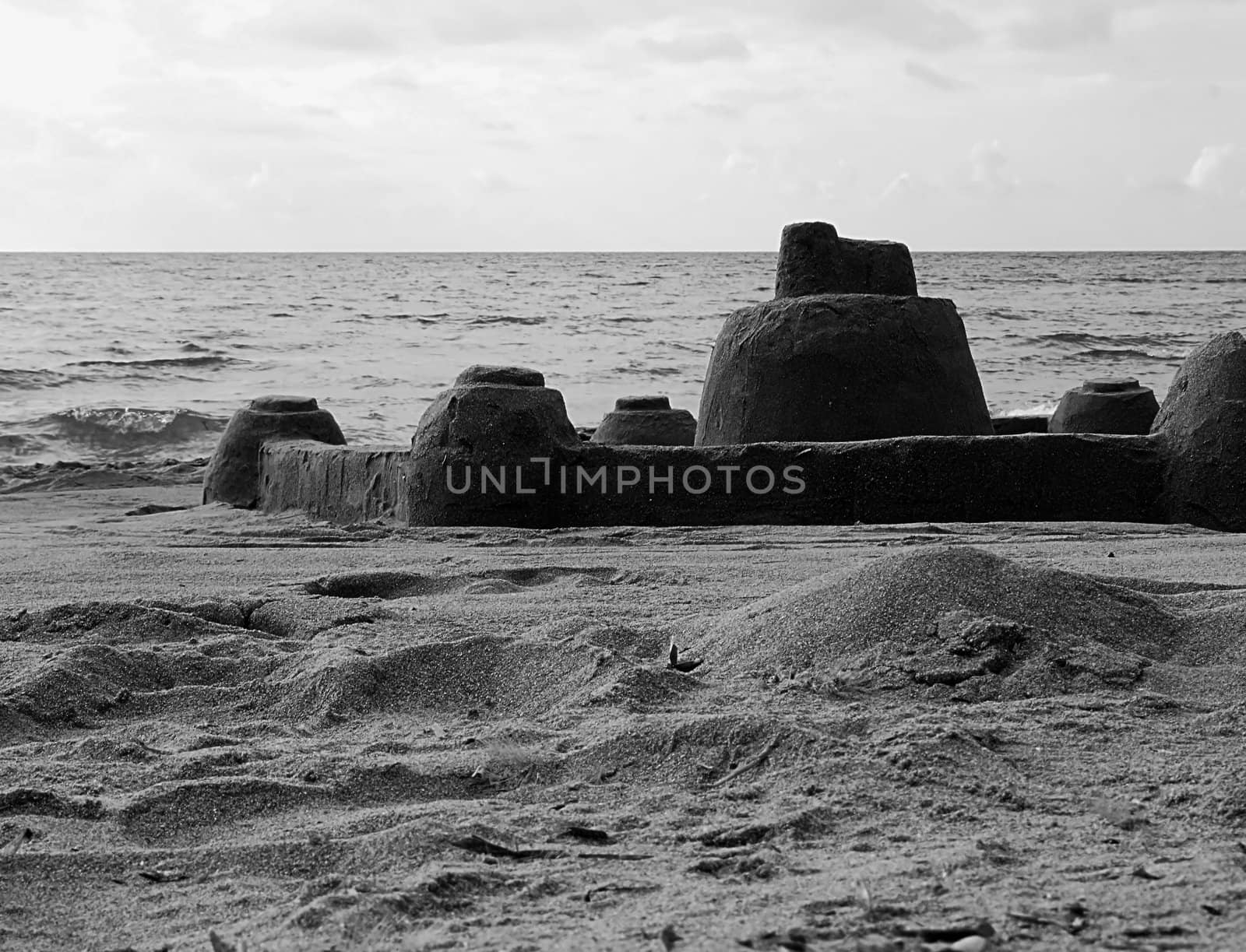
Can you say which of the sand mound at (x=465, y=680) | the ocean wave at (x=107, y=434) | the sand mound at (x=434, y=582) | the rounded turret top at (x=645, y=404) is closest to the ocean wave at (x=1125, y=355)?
the ocean wave at (x=107, y=434)

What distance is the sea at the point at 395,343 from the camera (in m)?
15.2

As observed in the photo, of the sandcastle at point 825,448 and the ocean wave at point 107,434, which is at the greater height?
the sandcastle at point 825,448

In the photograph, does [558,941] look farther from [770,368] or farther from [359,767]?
[770,368]

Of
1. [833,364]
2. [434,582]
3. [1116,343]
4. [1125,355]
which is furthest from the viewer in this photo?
[1116,343]

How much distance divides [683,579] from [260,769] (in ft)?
6.66

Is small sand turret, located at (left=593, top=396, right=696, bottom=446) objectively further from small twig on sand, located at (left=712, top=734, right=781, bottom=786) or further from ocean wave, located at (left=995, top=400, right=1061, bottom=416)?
ocean wave, located at (left=995, top=400, right=1061, bottom=416)

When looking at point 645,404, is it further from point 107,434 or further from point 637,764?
point 107,434

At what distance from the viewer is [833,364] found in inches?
231

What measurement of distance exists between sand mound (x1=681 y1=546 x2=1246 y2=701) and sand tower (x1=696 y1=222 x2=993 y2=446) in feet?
9.09

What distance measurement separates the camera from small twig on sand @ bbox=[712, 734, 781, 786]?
2.14 metres

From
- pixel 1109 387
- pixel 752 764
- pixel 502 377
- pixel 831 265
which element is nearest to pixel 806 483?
pixel 831 265

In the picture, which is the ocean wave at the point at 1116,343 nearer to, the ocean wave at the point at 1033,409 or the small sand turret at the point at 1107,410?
the ocean wave at the point at 1033,409

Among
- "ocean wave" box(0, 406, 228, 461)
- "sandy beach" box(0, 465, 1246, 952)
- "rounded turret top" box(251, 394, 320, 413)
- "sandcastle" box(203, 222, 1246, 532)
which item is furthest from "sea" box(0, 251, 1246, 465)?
"sandy beach" box(0, 465, 1246, 952)

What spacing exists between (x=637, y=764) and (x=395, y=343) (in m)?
22.4
